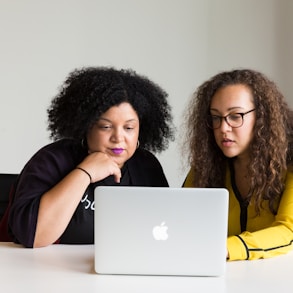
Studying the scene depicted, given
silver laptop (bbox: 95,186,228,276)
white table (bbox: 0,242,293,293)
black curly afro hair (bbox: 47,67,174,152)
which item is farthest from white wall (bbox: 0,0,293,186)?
silver laptop (bbox: 95,186,228,276)

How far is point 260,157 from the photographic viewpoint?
1.59 m

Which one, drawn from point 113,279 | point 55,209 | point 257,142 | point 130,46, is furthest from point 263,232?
point 130,46

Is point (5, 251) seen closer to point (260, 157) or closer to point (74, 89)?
point (74, 89)

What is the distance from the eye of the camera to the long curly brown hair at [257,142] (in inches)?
62.3

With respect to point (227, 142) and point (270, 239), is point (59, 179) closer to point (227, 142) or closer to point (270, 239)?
point (227, 142)

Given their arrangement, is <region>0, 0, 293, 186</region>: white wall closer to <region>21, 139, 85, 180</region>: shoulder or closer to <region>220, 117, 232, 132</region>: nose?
<region>21, 139, 85, 180</region>: shoulder

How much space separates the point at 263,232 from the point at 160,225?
38 centimetres

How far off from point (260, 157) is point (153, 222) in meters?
0.57

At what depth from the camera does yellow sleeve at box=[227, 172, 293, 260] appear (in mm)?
1329

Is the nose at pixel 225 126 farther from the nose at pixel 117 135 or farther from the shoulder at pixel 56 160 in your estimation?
the shoulder at pixel 56 160

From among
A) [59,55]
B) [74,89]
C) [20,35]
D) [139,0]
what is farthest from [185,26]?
[74,89]

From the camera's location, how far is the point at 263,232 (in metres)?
1.39

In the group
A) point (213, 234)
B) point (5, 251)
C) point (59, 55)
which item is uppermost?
point (59, 55)

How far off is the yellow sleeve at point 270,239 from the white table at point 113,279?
0.02 m
